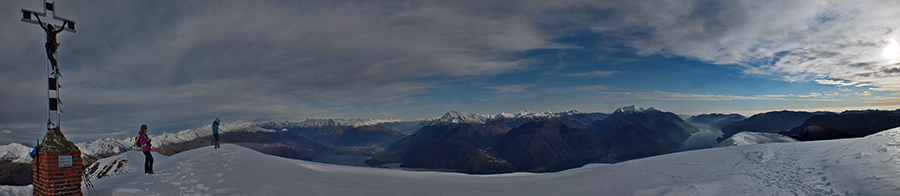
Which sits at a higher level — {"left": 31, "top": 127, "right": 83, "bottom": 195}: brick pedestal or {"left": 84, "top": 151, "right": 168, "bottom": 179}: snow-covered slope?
{"left": 31, "top": 127, "right": 83, "bottom": 195}: brick pedestal

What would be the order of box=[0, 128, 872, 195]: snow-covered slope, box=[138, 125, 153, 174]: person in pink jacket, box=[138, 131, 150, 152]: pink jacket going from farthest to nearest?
box=[138, 131, 150, 152]: pink jacket
box=[138, 125, 153, 174]: person in pink jacket
box=[0, 128, 872, 195]: snow-covered slope

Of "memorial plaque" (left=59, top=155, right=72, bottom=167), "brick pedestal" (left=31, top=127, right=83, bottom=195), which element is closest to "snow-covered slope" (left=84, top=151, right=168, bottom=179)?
"brick pedestal" (left=31, top=127, right=83, bottom=195)

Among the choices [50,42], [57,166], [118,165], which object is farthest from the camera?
[118,165]

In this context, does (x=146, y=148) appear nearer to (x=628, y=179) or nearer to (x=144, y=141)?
(x=144, y=141)

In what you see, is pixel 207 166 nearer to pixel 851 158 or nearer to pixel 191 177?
pixel 191 177

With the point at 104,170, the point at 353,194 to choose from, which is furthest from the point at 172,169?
the point at 104,170

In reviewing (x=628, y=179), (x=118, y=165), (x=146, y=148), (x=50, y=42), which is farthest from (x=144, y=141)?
(x=118, y=165)

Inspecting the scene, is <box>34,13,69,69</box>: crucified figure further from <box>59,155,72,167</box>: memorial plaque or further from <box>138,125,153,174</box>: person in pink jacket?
<box>138,125,153,174</box>: person in pink jacket

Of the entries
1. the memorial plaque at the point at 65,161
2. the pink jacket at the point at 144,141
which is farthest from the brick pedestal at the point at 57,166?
the pink jacket at the point at 144,141
